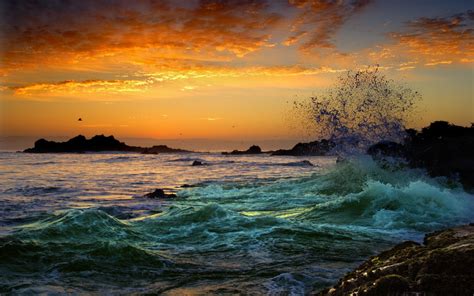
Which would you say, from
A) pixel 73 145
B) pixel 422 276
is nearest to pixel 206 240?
pixel 422 276

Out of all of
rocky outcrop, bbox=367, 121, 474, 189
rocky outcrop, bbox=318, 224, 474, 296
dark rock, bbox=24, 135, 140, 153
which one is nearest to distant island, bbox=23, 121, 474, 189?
rocky outcrop, bbox=367, 121, 474, 189

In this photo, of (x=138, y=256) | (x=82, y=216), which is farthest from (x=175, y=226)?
(x=138, y=256)

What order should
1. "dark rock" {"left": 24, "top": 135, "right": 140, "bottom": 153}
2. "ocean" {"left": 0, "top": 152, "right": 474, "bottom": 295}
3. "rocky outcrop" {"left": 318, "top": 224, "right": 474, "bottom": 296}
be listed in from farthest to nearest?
1. "dark rock" {"left": 24, "top": 135, "right": 140, "bottom": 153}
2. "ocean" {"left": 0, "top": 152, "right": 474, "bottom": 295}
3. "rocky outcrop" {"left": 318, "top": 224, "right": 474, "bottom": 296}

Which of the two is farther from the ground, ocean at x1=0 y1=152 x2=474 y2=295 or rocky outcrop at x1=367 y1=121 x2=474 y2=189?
rocky outcrop at x1=367 y1=121 x2=474 y2=189

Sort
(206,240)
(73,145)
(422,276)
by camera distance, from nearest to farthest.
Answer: (422,276), (206,240), (73,145)

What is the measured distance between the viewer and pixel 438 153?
2236 centimetres

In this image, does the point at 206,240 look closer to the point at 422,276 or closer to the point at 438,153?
the point at 422,276

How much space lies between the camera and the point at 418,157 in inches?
903

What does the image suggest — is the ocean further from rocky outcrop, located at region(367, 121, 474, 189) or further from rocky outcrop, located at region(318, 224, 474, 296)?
rocky outcrop, located at region(367, 121, 474, 189)

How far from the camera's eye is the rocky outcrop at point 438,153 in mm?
20047

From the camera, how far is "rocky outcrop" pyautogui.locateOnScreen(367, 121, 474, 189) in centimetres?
2005

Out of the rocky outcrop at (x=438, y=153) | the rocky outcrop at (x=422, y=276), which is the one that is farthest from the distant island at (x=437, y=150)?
the rocky outcrop at (x=422, y=276)

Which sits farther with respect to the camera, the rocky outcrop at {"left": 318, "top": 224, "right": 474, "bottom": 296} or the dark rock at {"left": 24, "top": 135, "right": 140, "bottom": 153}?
the dark rock at {"left": 24, "top": 135, "right": 140, "bottom": 153}

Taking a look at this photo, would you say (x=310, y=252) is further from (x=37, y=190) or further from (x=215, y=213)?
(x=37, y=190)
